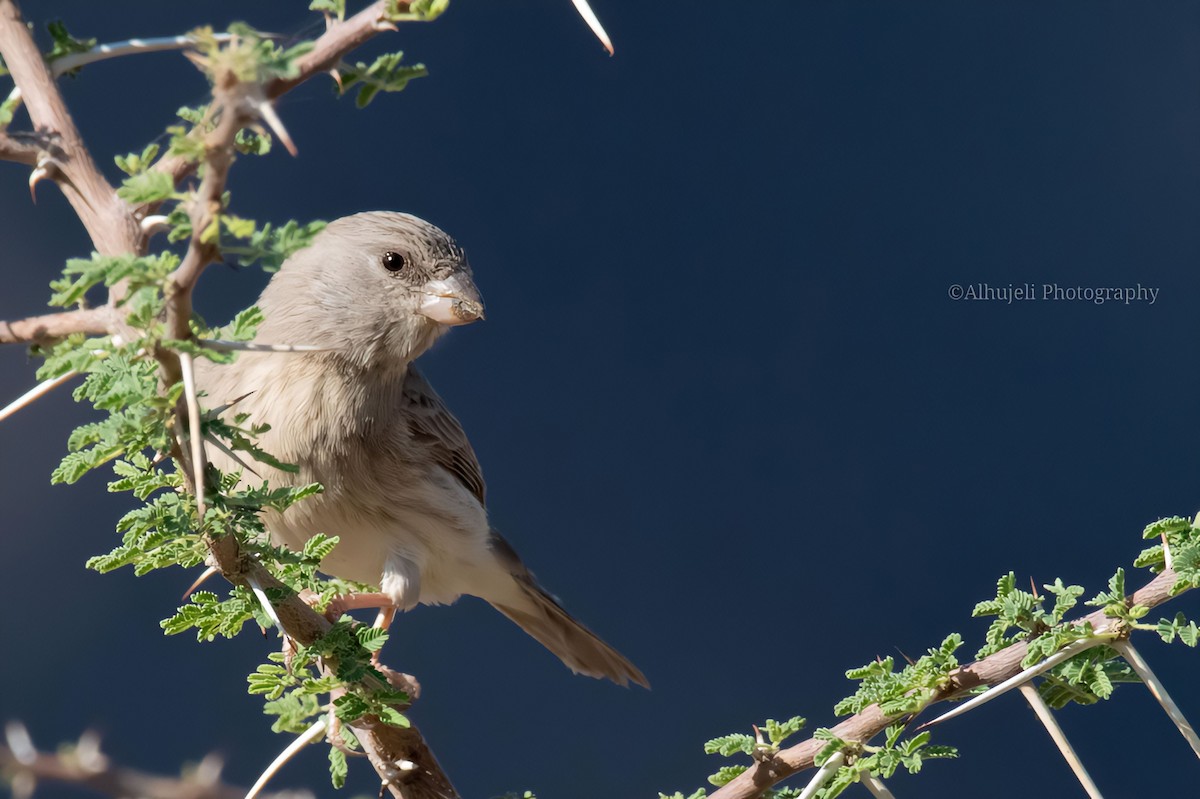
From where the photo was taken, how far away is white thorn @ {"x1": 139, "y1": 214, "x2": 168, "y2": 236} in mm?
1095

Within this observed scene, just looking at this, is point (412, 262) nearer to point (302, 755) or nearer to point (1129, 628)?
point (1129, 628)

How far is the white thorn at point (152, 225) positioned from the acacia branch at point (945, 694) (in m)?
0.96

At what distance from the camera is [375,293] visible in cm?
298

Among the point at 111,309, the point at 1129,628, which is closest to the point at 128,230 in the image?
the point at 111,309

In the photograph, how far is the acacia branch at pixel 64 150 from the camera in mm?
1137

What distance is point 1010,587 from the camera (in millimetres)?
1551

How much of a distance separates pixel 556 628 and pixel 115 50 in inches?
99.4

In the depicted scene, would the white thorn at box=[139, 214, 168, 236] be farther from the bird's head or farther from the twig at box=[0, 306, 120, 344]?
the bird's head

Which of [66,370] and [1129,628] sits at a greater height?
[66,370]

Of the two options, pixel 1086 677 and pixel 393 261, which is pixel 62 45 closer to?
pixel 1086 677

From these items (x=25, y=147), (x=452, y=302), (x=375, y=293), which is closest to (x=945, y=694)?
(x=25, y=147)

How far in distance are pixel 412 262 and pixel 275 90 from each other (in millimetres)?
2108

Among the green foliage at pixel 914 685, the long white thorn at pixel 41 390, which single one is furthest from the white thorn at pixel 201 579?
the green foliage at pixel 914 685

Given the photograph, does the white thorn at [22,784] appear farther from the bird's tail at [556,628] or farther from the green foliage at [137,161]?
the bird's tail at [556,628]
